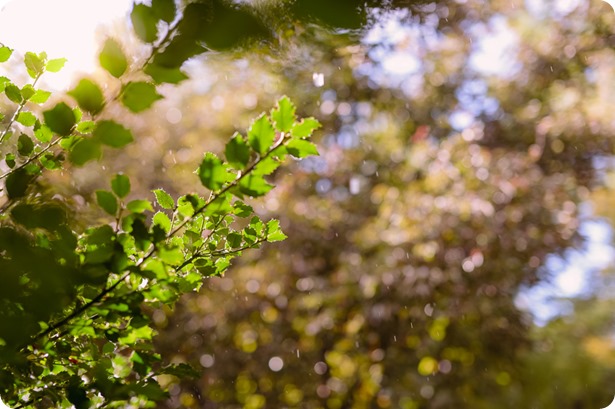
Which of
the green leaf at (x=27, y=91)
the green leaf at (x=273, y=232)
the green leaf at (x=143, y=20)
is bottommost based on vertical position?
the green leaf at (x=273, y=232)

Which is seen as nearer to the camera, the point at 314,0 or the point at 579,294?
the point at 314,0

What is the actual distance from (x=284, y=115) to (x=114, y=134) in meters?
0.13

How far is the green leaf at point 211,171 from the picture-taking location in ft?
1.46

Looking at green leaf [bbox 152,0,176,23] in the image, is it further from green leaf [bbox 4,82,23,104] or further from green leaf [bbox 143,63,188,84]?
green leaf [bbox 4,82,23,104]

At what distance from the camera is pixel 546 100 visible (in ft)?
12.5

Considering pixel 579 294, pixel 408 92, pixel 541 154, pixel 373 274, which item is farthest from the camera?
pixel 579 294

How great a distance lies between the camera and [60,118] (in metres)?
0.43

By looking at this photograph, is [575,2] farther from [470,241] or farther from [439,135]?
[470,241]

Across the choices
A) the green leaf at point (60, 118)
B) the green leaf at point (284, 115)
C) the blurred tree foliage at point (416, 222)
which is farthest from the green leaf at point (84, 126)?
the blurred tree foliage at point (416, 222)

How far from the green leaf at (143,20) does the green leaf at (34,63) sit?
29 centimetres

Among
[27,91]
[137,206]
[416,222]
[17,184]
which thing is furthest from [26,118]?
[416,222]

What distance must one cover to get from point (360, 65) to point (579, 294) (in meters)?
2.49

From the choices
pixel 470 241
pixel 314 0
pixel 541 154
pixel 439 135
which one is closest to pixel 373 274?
pixel 470 241

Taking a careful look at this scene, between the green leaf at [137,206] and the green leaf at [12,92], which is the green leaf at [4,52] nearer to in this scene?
the green leaf at [12,92]
